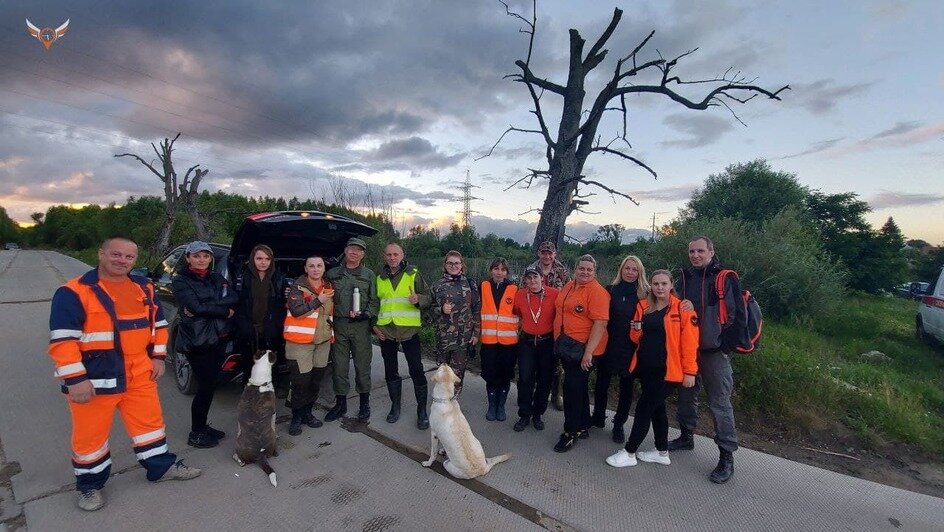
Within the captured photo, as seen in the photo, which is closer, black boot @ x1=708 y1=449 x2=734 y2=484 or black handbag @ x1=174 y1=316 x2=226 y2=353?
black boot @ x1=708 y1=449 x2=734 y2=484

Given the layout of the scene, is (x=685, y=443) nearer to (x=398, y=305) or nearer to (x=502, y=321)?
(x=502, y=321)

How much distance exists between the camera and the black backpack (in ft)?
10.8

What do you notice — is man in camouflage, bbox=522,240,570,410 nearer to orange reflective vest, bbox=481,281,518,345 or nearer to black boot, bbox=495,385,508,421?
orange reflective vest, bbox=481,281,518,345

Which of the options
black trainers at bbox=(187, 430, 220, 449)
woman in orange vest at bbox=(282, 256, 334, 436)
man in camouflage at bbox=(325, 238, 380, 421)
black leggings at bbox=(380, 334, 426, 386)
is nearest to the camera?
black trainers at bbox=(187, 430, 220, 449)

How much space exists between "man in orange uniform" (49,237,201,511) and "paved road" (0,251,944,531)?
237mm

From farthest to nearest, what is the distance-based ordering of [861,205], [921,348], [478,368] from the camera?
[861,205] < [921,348] < [478,368]

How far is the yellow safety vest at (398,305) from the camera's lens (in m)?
4.05

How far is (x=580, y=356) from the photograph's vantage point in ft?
12.0

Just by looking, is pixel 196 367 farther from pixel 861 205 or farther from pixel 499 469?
pixel 861 205

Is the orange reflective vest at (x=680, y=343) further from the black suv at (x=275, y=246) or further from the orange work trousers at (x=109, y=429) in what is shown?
the orange work trousers at (x=109, y=429)

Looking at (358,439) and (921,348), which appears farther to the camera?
(921,348)

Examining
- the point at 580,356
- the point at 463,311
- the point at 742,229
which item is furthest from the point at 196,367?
the point at 742,229

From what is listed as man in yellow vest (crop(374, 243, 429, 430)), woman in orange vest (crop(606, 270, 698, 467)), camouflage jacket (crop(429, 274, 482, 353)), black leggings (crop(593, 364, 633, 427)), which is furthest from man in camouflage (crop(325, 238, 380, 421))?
woman in orange vest (crop(606, 270, 698, 467))

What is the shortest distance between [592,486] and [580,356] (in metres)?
0.98
